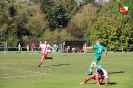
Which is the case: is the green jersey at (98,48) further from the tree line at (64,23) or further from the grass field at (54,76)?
the tree line at (64,23)

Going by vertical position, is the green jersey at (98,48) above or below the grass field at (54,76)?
A: above

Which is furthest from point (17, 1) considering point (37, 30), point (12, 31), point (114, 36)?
point (114, 36)

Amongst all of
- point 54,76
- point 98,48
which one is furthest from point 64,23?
point 54,76

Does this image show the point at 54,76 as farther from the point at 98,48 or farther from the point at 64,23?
the point at 64,23

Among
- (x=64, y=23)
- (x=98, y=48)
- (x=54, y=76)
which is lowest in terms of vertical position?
(x=54, y=76)

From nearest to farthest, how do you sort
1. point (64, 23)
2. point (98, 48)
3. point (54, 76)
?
point (54, 76) → point (98, 48) → point (64, 23)

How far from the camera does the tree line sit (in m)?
82.6

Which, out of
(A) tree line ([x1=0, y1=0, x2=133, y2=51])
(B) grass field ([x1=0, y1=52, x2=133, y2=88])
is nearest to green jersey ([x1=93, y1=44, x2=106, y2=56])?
(B) grass field ([x1=0, y1=52, x2=133, y2=88])

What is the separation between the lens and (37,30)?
100438 mm

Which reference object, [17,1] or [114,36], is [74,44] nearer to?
[114,36]

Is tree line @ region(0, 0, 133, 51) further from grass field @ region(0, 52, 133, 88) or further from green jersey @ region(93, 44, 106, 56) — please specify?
green jersey @ region(93, 44, 106, 56)

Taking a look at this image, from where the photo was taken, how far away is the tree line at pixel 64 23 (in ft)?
271

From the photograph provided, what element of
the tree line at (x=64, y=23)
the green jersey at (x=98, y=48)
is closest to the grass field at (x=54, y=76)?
the green jersey at (x=98, y=48)

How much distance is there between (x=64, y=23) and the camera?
116 metres
